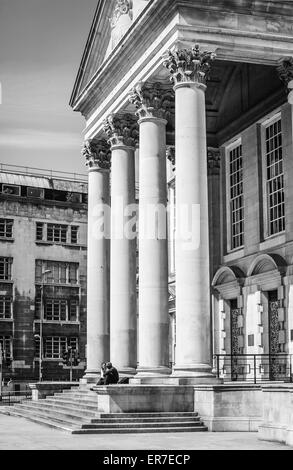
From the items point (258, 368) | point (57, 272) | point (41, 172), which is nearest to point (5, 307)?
point (57, 272)

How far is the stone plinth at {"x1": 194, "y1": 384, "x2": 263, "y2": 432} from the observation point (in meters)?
27.3

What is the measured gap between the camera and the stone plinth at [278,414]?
2170cm

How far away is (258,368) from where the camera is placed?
3625cm

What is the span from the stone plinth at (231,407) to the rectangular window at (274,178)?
424 inches

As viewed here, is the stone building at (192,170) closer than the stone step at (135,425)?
No

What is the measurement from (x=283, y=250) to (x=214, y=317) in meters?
Answer: 6.97

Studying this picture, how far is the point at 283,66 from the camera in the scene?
32.1m

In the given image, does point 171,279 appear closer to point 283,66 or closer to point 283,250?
point 283,250

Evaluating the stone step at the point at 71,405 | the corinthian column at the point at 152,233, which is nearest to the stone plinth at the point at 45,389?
the stone step at the point at 71,405

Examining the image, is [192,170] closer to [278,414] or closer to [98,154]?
[278,414]

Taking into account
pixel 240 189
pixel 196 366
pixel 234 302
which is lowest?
pixel 196 366

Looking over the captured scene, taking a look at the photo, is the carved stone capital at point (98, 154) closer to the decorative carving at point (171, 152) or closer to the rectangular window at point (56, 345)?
the decorative carving at point (171, 152)
